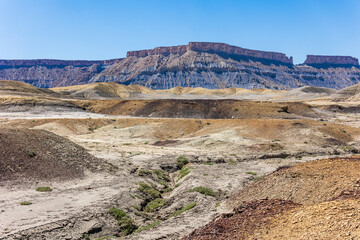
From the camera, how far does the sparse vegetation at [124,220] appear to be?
1352cm

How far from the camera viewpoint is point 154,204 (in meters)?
17.0

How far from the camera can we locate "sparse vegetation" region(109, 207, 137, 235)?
44.4 ft

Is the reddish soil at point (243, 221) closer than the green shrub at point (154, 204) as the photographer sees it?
Yes

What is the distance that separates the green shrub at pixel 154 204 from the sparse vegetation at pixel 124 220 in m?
2.01

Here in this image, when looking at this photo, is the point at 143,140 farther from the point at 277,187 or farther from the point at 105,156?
the point at 277,187

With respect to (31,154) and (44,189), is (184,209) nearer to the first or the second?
(44,189)

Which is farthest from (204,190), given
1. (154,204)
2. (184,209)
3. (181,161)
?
(181,161)

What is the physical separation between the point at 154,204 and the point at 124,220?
3.09 metres

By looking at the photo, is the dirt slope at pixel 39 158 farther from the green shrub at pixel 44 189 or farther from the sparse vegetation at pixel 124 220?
the sparse vegetation at pixel 124 220

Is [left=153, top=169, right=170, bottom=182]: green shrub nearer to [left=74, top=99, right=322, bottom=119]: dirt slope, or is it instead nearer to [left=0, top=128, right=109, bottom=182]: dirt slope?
[left=0, top=128, right=109, bottom=182]: dirt slope

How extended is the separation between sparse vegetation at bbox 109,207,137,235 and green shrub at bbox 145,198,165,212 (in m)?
2.01

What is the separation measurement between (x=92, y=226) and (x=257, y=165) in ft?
55.0

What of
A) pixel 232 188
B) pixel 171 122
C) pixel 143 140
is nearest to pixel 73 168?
pixel 232 188

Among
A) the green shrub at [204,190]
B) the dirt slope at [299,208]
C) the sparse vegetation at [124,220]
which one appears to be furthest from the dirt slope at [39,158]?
the dirt slope at [299,208]
